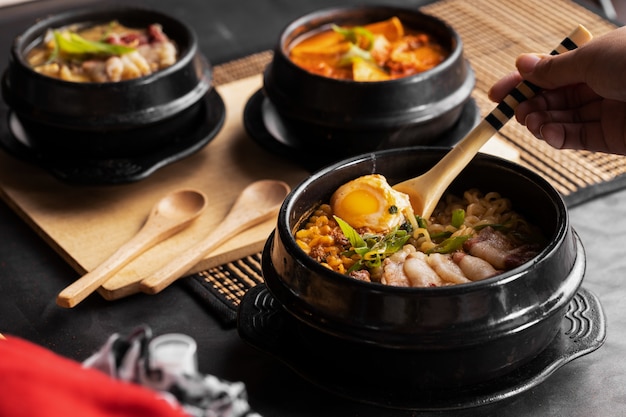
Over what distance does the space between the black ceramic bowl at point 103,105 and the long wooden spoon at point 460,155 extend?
831 mm

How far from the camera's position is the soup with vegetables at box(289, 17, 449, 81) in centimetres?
278

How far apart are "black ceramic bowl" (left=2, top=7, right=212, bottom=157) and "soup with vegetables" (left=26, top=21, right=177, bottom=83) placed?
0.19 ft

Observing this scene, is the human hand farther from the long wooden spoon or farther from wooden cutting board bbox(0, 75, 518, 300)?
wooden cutting board bbox(0, 75, 518, 300)

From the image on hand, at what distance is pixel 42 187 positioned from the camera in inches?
108

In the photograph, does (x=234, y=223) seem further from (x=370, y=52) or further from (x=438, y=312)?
(x=438, y=312)

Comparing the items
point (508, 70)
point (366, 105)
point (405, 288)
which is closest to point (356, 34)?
point (366, 105)

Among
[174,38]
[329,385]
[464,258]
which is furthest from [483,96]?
[329,385]

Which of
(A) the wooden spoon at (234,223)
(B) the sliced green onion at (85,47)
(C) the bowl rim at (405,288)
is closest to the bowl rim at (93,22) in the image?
(B) the sliced green onion at (85,47)

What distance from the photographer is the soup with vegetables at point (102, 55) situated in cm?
271

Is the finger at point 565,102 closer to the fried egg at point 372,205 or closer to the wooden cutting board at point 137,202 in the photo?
the fried egg at point 372,205

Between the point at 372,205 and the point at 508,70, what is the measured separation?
1.42 m

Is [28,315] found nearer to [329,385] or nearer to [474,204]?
[329,385]

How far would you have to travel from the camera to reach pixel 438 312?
1.72 meters

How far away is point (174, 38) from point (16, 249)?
84 cm
